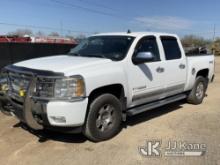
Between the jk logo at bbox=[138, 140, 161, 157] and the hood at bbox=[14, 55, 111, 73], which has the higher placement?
the hood at bbox=[14, 55, 111, 73]

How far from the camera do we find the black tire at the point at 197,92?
8.11 metres

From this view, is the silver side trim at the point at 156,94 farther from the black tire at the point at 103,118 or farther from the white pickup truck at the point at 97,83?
the black tire at the point at 103,118

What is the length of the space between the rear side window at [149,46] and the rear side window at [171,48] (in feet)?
1.08

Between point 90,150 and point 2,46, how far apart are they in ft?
24.6

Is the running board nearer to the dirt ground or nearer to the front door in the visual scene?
the front door

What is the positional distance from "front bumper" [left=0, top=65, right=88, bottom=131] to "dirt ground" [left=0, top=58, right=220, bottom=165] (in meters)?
0.45

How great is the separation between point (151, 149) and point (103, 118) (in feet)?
3.21

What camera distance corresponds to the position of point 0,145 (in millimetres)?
5094

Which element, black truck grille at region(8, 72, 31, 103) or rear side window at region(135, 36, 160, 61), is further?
rear side window at region(135, 36, 160, 61)

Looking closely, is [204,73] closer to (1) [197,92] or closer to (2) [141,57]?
(1) [197,92]

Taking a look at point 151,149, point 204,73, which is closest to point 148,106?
point 151,149

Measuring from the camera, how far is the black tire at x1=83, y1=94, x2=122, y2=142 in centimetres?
496

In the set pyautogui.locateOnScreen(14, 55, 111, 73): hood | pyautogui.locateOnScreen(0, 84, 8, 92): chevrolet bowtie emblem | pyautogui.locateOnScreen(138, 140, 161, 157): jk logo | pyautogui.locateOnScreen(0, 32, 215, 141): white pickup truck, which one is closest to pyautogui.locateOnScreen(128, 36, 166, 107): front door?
pyautogui.locateOnScreen(0, 32, 215, 141): white pickup truck

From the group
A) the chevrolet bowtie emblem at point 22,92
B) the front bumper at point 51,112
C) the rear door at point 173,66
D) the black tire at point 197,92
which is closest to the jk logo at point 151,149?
the front bumper at point 51,112
